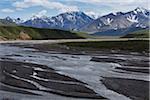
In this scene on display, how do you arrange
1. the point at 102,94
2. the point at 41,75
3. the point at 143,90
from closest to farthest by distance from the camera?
the point at 102,94 < the point at 143,90 < the point at 41,75

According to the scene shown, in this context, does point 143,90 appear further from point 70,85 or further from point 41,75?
point 41,75

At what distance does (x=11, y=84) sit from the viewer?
42.0m

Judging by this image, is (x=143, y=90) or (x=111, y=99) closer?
(x=111, y=99)

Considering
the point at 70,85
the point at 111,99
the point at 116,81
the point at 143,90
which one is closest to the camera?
the point at 111,99

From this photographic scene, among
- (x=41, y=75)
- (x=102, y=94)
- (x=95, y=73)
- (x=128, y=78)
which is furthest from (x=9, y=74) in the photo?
(x=102, y=94)

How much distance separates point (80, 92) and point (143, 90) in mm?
6033

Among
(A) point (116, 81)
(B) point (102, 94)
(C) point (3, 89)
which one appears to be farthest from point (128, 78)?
(C) point (3, 89)

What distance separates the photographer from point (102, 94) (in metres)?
35.6

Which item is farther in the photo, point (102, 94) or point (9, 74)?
point (9, 74)

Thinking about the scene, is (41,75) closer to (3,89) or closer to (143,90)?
(3,89)

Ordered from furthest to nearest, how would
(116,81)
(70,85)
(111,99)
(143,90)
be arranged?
(116,81), (70,85), (143,90), (111,99)

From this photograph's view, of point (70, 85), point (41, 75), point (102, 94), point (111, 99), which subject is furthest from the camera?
point (41, 75)

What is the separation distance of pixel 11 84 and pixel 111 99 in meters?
13.4

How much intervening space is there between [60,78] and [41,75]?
412 centimetres
